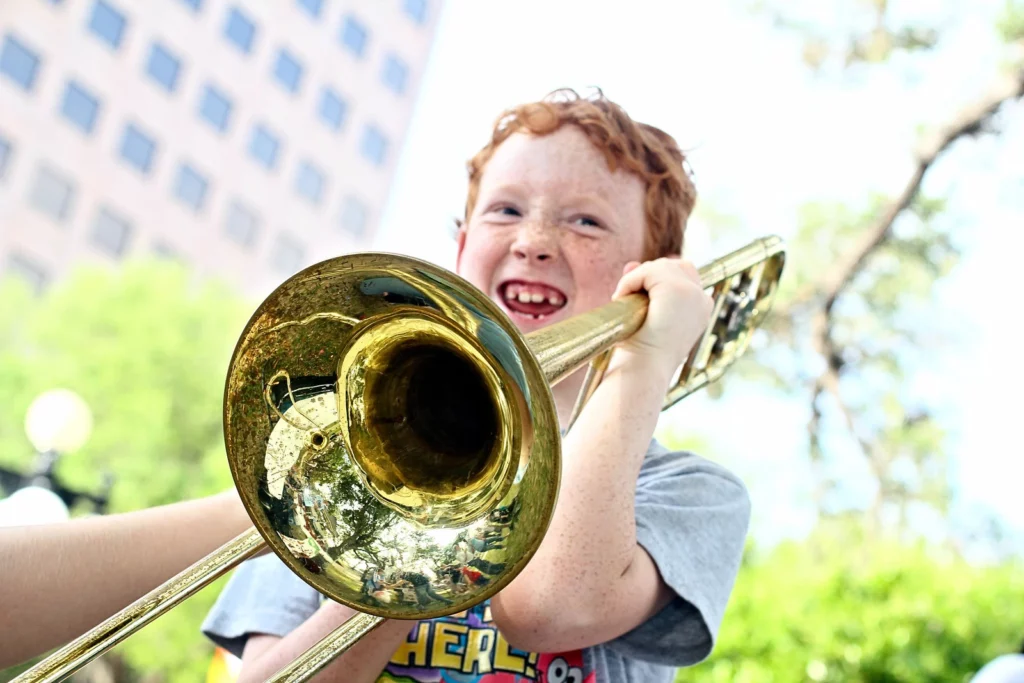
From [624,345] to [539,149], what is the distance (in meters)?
0.49

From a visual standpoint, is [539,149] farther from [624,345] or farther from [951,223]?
[951,223]

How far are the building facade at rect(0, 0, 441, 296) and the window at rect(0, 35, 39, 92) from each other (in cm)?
3

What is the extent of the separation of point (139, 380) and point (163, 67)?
15421 mm

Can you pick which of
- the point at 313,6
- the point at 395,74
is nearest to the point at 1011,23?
the point at 313,6

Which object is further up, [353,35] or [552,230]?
[353,35]

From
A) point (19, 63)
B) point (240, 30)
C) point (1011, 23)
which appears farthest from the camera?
point (240, 30)

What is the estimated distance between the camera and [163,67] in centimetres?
3081

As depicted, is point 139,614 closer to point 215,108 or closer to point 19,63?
point 19,63

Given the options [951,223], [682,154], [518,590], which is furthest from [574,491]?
[951,223]

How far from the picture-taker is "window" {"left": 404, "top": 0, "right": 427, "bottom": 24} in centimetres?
3756

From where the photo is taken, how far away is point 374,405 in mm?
1547

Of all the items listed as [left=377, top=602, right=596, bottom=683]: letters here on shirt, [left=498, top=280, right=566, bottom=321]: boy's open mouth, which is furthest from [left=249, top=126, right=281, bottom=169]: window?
[left=377, top=602, right=596, bottom=683]: letters here on shirt

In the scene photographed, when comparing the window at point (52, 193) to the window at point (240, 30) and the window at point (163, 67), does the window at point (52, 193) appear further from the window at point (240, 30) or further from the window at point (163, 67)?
the window at point (240, 30)

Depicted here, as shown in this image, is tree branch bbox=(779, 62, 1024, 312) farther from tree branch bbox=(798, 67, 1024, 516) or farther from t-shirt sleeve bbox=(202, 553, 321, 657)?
t-shirt sleeve bbox=(202, 553, 321, 657)
